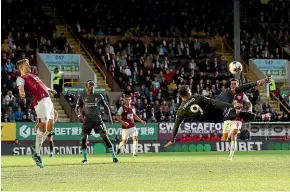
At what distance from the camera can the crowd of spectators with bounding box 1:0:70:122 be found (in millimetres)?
37594

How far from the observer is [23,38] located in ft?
136

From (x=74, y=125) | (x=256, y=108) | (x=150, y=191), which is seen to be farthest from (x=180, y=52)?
(x=150, y=191)

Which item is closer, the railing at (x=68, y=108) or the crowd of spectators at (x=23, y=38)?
the crowd of spectators at (x=23, y=38)

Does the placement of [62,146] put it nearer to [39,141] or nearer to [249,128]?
[249,128]

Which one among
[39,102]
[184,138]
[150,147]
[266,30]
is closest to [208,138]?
[184,138]

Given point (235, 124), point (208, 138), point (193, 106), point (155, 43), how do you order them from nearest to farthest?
point (193, 106) → point (235, 124) → point (208, 138) → point (155, 43)

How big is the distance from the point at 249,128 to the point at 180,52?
865 centimetres

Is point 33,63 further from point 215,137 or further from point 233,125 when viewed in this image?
point 233,125

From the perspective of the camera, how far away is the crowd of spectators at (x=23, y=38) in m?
37.6

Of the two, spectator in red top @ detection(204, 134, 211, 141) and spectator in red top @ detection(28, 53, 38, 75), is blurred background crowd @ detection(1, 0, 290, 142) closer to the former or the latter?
spectator in red top @ detection(28, 53, 38, 75)

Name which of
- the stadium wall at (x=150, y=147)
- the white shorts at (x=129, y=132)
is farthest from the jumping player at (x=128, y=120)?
the stadium wall at (x=150, y=147)

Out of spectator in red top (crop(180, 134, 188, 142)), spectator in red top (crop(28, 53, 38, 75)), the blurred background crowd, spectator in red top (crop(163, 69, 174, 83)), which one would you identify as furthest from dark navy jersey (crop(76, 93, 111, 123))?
spectator in red top (crop(163, 69, 174, 83))

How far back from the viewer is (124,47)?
4516 centimetres

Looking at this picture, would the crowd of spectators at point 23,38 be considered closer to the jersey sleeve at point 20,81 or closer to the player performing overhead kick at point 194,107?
the jersey sleeve at point 20,81
